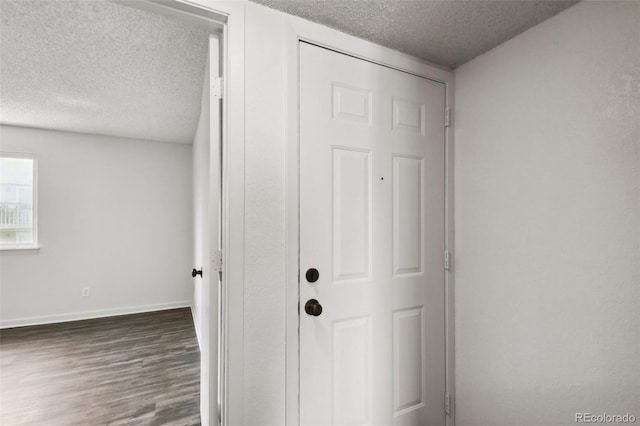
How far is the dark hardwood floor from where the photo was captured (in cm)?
195

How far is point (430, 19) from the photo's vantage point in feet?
4.10

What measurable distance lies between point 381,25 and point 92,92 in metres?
2.62

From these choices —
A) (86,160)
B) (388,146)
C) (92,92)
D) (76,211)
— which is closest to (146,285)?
(76,211)

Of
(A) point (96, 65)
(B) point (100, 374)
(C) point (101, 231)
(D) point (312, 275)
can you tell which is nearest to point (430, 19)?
(D) point (312, 275)

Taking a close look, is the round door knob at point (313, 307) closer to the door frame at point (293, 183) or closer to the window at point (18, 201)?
the door frame at point (293, 183)

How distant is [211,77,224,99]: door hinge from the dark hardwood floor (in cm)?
202

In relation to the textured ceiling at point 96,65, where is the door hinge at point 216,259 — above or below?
below

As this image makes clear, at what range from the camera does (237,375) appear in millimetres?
1110

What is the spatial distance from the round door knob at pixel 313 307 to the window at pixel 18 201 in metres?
4.32

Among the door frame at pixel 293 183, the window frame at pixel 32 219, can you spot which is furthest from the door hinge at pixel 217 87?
the window frame at pixel 32 219

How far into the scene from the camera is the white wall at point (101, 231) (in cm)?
367

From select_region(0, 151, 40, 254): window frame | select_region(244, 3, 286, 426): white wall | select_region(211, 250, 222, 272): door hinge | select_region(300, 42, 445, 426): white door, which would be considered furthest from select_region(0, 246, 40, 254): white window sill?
select_region(300, 42, 445, 426): white door

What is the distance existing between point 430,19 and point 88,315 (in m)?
4.99

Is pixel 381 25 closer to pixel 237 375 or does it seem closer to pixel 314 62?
pixel 314 62
